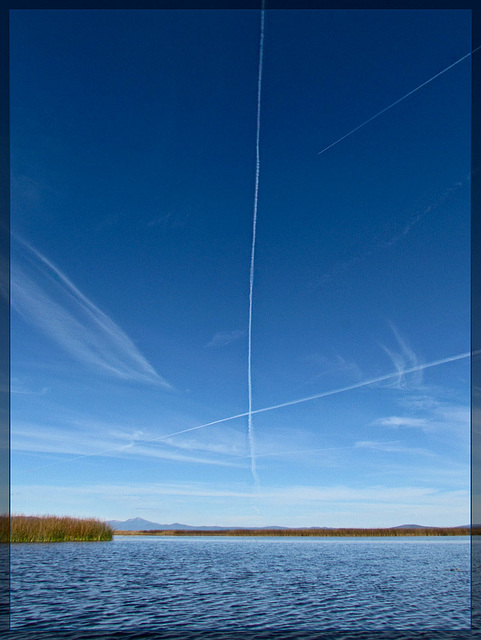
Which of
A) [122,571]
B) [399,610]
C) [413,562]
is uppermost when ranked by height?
[399,610]

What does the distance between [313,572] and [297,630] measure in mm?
25364

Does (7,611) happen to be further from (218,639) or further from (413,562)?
(413,562)

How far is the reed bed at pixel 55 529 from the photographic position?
7038 centimetres

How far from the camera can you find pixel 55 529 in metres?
75.5

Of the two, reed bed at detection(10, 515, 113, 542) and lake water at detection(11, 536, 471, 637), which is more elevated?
lake water at detection(11, 536, 471, 637)

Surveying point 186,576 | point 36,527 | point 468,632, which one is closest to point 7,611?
point 186,576

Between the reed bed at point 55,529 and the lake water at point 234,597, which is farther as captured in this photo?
the reed bed at point 55,529

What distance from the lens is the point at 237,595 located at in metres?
31.9

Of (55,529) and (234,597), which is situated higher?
(234,597)

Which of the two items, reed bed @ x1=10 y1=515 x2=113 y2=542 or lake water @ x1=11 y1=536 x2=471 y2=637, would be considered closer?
lake water @ x1=11 y1=536 x2=471 y2=637

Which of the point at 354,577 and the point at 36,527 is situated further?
the point at 36,527

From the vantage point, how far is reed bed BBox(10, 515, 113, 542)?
7038 cm

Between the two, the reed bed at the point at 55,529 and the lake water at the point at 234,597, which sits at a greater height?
the lake water at the point at 234,597

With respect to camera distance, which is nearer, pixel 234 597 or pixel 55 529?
pixel 234 597
